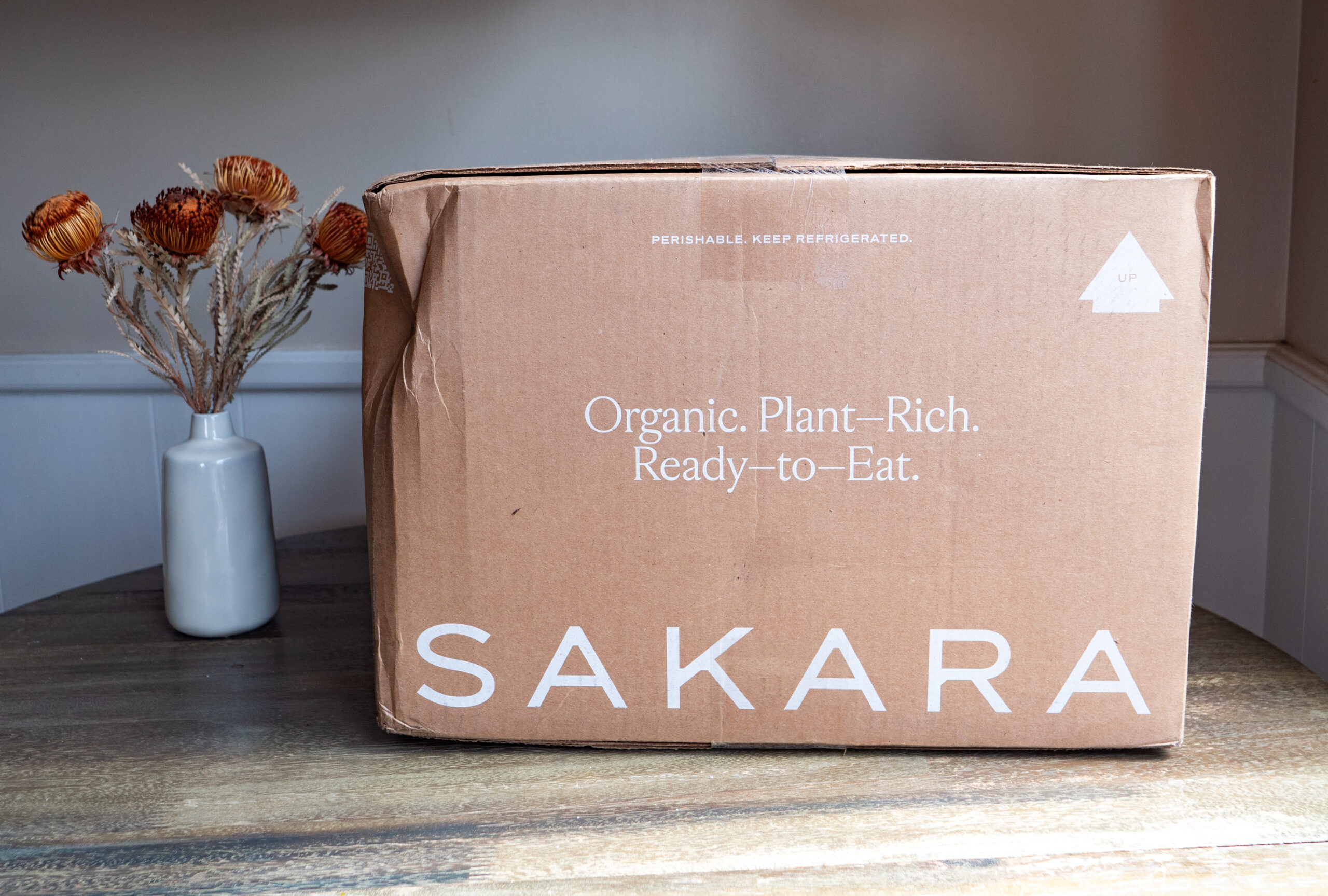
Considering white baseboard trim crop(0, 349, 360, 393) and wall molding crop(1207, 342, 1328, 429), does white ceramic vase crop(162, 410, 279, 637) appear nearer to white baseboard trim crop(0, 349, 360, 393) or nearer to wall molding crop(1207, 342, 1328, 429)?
white baseboard trim crop(0, 349, 360, 393)

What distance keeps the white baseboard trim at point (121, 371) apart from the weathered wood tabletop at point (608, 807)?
20.2 inches

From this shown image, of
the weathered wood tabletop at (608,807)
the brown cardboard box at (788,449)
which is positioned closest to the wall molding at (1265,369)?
the weathered wood tabletop at (608,807)

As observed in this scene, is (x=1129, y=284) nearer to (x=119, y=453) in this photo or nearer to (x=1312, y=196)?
(x=1312, y=196)

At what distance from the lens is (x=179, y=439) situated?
1.17 m

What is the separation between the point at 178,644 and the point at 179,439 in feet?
1.60

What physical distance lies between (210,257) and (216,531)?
0.21m

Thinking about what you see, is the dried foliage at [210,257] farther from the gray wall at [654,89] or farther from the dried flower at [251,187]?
the gray wall at [654,89]

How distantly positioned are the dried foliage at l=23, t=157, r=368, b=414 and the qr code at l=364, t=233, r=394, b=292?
13 cm

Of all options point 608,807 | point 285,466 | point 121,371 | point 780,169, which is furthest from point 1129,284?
point 121,371

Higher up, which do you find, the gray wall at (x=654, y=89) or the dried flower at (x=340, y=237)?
the gray wall at (x=654, y=89)

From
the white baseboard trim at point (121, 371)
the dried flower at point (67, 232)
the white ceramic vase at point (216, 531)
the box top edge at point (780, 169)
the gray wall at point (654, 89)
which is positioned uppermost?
the gray wall at point (654, 89)

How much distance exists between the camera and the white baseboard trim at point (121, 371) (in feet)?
3.70

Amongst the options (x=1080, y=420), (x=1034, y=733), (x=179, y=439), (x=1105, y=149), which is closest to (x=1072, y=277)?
(x=1080, y=420)

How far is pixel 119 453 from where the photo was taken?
1.17 meters
